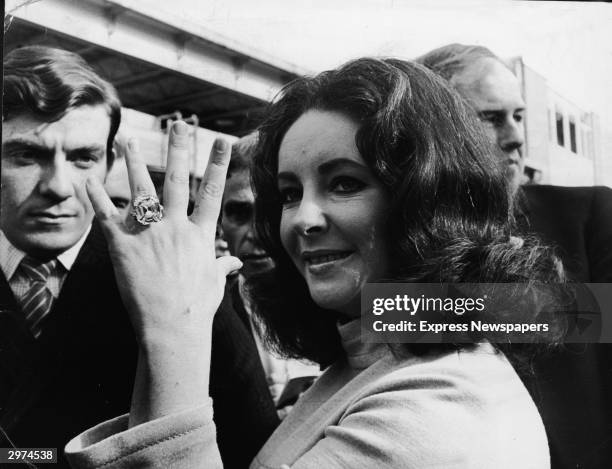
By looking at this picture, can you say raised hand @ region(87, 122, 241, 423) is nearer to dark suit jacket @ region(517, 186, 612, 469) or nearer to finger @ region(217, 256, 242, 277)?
finger @ region(217, 256, 242, 277)

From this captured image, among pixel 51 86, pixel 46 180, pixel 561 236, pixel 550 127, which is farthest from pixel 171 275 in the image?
pixel 550 127

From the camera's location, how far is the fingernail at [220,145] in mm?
1011

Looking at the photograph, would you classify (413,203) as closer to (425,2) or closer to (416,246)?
(416,246)

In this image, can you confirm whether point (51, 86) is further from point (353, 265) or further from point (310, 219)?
point (353, 265)

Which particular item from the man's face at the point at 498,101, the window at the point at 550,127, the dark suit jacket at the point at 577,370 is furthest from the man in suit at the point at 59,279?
the window at the point at 550,127

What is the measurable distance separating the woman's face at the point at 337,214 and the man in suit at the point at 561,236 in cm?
38

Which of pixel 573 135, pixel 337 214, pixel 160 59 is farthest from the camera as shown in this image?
pixel 573 135

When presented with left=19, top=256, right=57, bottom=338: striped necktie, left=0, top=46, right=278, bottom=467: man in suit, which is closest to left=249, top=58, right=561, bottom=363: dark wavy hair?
left=0, top=46, right=278, bottom=467: man in suit

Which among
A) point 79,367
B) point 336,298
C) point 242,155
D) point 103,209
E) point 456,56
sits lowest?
point 79,367

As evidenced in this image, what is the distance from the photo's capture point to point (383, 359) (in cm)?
107

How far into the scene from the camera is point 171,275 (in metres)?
0.95

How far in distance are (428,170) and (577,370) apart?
576 mm

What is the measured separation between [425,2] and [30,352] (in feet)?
3.79

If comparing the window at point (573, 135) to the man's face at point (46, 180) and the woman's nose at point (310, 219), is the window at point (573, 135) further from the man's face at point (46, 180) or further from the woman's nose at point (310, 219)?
the man's face at point (46, 180)
